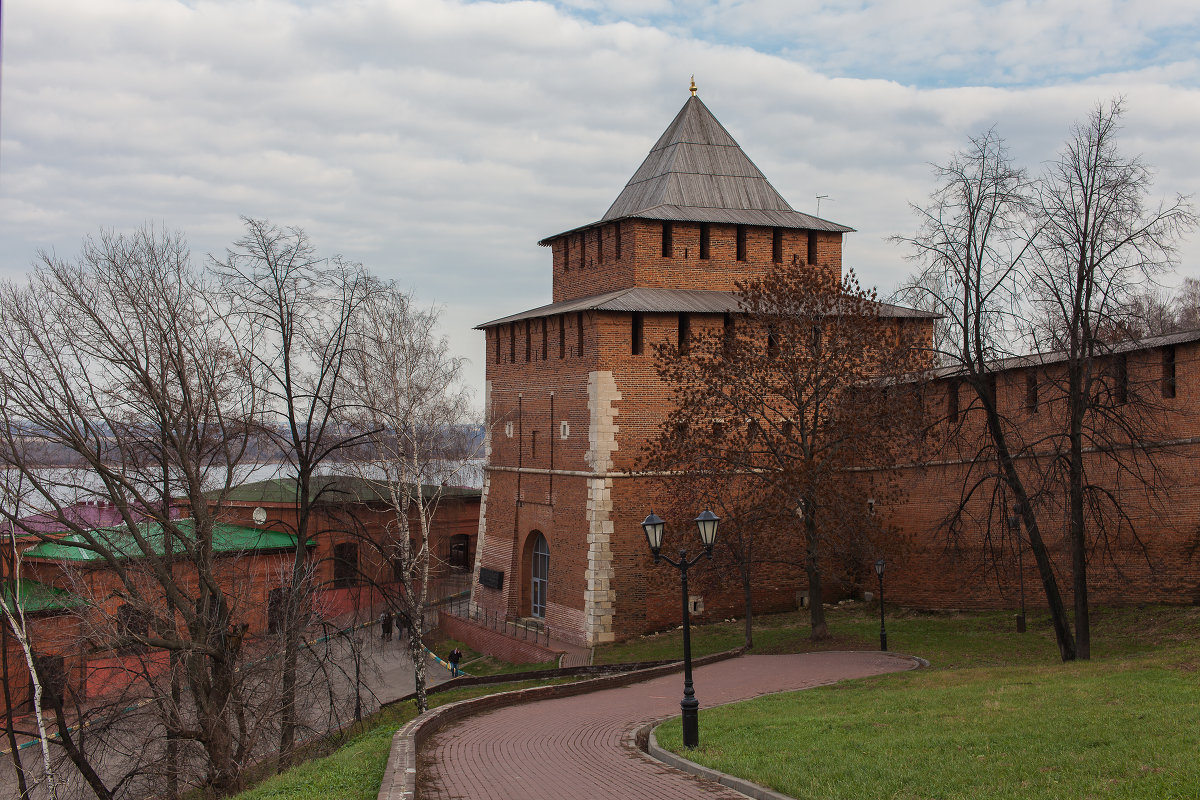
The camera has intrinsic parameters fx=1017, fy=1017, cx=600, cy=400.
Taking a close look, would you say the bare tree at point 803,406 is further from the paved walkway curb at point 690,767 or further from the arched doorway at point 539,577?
the paved walkway curb at point 690,767

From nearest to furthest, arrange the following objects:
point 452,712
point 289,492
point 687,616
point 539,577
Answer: point 687,616 → point 452,712 → point 539,577 → point 289,492

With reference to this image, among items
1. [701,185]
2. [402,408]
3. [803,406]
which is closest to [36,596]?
[402,408]

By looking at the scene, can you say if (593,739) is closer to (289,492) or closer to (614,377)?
(614,377)

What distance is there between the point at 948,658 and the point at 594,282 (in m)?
12.9

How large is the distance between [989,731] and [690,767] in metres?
2.60

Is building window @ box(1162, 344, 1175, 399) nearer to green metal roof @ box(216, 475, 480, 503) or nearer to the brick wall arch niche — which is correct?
the brick wall arch niche

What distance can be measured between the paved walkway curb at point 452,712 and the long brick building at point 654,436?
9.19 feet

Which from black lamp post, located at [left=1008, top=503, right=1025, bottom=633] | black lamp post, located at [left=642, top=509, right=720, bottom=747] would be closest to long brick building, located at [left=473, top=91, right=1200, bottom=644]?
black lamp post, located at [left=1008, top=503, right=1025, bottom=633]

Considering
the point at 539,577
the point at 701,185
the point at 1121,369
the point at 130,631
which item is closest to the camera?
the point at 130,631

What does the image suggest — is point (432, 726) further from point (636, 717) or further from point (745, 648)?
point (745, 648)

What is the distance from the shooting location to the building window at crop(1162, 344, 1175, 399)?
54.9 ft

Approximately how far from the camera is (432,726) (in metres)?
12.0

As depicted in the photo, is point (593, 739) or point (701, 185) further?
point (701, 185)

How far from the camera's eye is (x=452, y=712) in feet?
42.6
